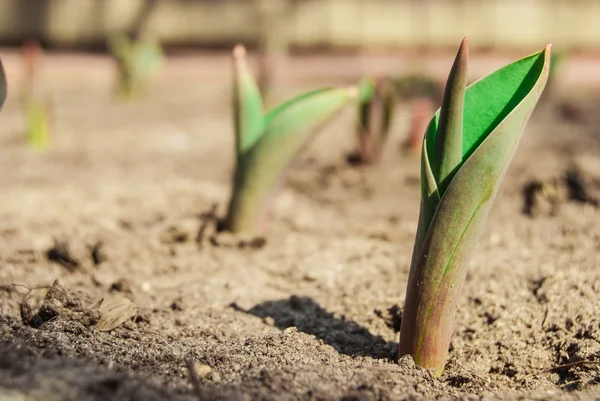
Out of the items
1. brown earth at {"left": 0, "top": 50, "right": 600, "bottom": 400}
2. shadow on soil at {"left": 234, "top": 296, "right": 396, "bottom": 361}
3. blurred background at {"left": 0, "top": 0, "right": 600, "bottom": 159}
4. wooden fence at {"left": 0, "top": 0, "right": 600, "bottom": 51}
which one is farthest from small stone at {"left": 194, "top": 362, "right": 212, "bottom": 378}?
wooden fence at {"left": 0, "top": 0, "right": 600, "bottom": 51}

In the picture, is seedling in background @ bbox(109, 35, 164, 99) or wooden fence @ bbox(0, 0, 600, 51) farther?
wooden fence @ bbox(0, 0, 600, 51)

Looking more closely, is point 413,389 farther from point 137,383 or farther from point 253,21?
point 253,21

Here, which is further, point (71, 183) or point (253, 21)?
point (253, 21)

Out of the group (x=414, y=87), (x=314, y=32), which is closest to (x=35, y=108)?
(x=414, y=87)

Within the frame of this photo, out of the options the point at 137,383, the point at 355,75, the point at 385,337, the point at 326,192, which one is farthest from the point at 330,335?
the point at 355,75

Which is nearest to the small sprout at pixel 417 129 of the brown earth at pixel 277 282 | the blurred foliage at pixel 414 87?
the brown earth at pixel 277 282

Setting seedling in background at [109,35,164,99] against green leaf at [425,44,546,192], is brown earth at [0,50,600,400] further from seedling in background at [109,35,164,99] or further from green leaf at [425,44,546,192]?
seedling in background at [109,35,164,99]
